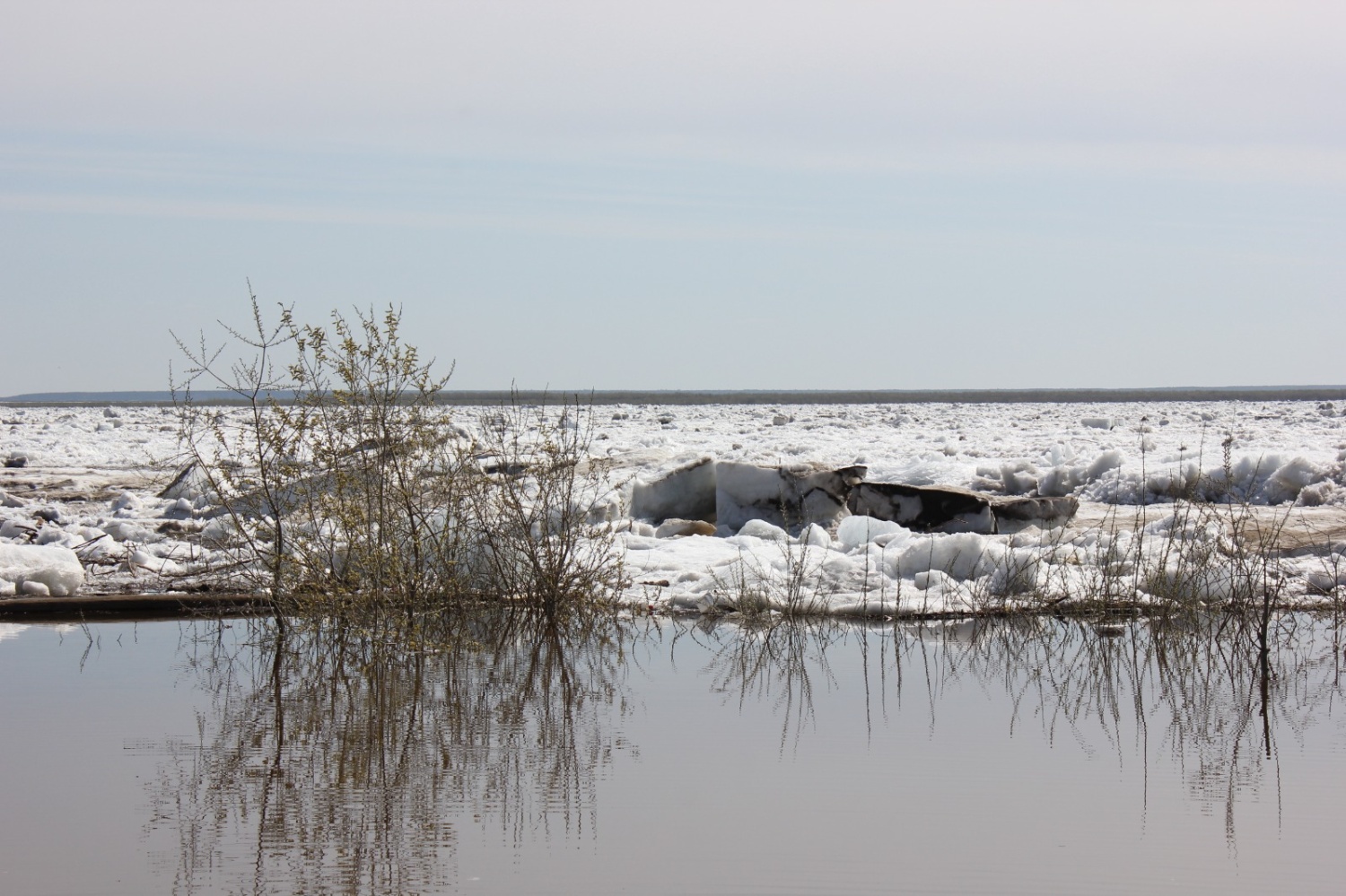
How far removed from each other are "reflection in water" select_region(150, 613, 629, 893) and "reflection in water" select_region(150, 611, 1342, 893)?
0.01 m

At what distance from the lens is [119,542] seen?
10.9 meters

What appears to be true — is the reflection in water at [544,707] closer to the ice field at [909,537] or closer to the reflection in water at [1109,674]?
the reflection in water at [1109,674]

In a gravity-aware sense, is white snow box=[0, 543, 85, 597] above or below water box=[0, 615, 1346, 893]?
above

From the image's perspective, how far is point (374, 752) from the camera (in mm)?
5230

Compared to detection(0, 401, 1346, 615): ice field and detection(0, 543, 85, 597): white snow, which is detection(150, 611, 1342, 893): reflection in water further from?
detection(0, 543, 85, 597): white snow

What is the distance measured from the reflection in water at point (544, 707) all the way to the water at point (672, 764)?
0.02 meters

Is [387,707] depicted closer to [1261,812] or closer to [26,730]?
[26,730]

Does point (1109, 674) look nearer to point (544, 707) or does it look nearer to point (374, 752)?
point (544, 707)

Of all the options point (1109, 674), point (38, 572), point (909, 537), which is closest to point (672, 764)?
point (1109, 674)

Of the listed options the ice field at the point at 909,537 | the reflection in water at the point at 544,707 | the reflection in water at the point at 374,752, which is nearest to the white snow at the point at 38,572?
the ice field at the point at 909,537

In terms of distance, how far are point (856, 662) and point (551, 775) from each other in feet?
8.65

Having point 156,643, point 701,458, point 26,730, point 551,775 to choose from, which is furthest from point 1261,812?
point 701,458

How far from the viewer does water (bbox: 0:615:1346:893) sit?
4.00 m

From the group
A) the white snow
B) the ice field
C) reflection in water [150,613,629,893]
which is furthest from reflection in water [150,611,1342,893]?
the white snow
